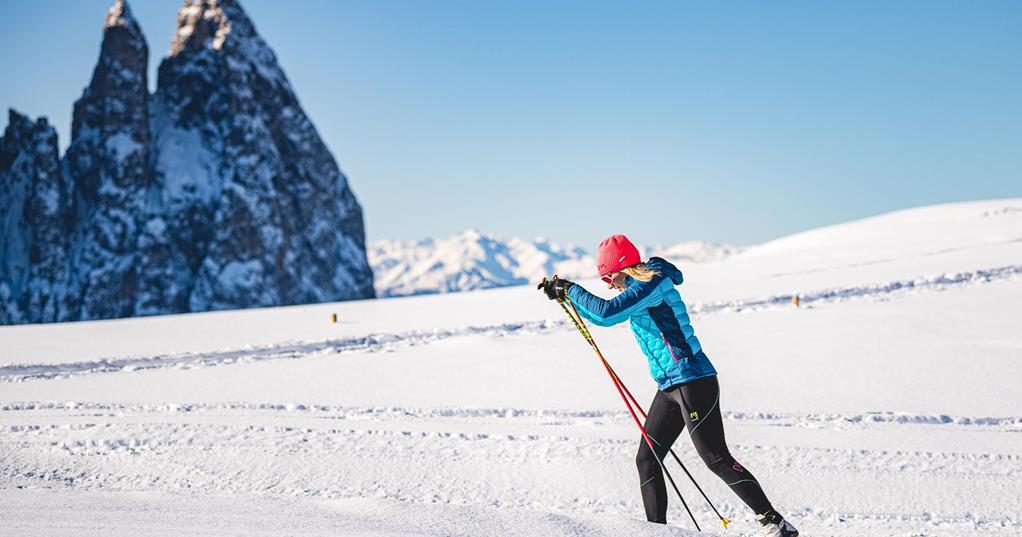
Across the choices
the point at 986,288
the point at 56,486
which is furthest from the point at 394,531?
the point at 986,288

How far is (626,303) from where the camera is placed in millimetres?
→ 3402

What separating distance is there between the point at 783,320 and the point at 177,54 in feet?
383

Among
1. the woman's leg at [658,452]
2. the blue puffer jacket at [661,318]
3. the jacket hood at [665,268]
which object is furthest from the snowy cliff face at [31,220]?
the jacket hood at [665,268]

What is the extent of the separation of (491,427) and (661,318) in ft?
9.92

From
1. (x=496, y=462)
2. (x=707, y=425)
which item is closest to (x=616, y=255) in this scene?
(x=707, y=425)

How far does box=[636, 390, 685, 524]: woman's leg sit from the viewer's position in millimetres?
3688

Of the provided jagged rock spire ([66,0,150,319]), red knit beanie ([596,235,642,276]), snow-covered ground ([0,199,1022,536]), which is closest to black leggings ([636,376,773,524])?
snow-covered ground ([0,199,1022,536])

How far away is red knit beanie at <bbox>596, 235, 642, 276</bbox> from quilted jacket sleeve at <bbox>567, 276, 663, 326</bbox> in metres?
0.14

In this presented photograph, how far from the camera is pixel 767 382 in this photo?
7477 mm

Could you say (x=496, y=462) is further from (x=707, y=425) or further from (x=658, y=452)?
(x=707, y=425)

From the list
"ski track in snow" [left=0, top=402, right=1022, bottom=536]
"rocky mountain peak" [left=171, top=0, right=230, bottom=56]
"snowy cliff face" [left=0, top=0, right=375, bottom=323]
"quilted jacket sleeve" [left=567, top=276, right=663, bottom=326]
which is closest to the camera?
"quilted jacket sleeve" [left=567, top=276, right=663, bottom=326]

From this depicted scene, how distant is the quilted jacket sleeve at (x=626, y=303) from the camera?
11.1 feet

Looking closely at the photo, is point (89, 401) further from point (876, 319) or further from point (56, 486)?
point (876, 319)

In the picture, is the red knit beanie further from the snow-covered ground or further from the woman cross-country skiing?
the snow-covered ground
